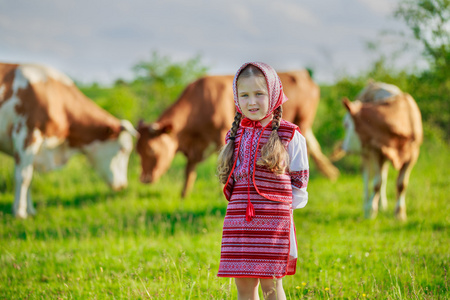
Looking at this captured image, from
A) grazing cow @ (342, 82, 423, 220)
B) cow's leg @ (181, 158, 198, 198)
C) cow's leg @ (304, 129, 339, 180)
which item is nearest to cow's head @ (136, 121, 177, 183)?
cow's leg @ (181, 158, 198, 198)

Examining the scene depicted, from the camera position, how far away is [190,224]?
6496 millimetres

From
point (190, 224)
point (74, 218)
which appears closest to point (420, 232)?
point (190, 224)

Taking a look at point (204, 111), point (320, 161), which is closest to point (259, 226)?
point (204, 111)

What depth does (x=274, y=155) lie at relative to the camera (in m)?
2.80

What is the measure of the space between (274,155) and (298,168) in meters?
0.22

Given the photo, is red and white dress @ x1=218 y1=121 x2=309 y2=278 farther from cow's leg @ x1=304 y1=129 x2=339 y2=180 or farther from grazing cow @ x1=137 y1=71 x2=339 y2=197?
cow's leg @ x1=304 y1=129 x2=339 y2=180

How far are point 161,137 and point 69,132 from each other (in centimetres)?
182

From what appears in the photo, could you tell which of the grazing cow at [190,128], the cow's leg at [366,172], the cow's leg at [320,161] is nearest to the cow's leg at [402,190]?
the cow's leg at [366,172]

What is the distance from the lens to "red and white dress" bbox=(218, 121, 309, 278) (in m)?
2.83

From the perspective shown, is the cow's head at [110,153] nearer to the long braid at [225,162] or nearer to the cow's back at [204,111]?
the cow's back at [204,111]

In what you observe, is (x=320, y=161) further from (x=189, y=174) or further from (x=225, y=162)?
(x=225, y=162)

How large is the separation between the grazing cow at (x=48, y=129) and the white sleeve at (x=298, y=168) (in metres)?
6.06

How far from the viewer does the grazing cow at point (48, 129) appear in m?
Result: 7.90

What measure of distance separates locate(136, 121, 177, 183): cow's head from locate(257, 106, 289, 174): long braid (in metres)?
5.41
